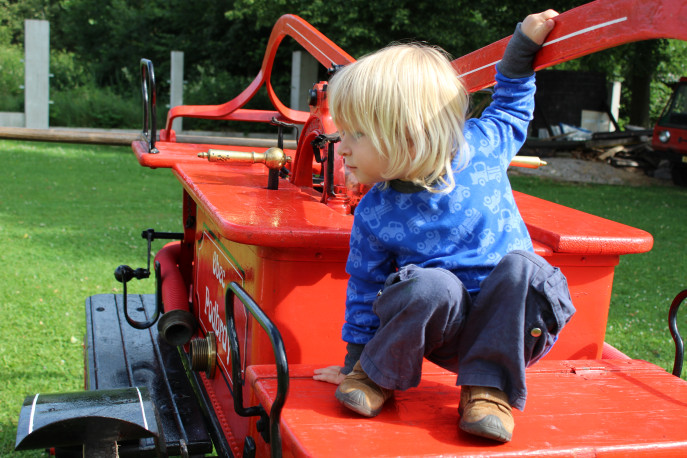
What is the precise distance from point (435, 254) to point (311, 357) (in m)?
0.58

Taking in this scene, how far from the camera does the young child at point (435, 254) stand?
1385 millimetres

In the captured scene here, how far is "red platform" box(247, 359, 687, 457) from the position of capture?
1.32 metres

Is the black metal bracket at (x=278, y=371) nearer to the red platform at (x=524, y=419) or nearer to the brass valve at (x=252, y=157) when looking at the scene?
the red platform at (x=524, y=419)

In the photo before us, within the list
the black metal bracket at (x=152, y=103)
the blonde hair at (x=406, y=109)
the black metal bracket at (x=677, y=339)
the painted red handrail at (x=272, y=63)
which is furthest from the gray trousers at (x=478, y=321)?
the black metal bracket at (x=152, y=103)

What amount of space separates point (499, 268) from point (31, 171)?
10.4 m

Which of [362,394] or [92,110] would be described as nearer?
[362,394]

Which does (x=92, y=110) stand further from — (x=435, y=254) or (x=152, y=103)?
(x=435, y=254)

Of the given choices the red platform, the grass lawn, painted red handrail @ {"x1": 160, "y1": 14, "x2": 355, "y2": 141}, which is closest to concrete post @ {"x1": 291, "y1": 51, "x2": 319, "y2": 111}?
the grass lawn

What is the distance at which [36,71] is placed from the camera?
13.7 meters

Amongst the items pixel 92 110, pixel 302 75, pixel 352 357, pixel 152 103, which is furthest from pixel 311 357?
pixel 92 110

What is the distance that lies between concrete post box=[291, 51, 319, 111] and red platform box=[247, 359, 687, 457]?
14789 millimetres

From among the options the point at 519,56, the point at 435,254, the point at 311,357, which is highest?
the point at 519,56

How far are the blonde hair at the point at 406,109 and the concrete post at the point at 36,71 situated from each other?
13110 mm

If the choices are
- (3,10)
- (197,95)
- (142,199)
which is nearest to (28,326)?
(142,199)
